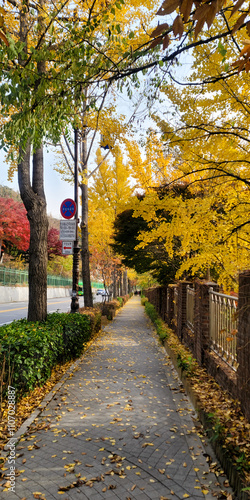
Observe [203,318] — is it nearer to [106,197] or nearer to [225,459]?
[225,459]

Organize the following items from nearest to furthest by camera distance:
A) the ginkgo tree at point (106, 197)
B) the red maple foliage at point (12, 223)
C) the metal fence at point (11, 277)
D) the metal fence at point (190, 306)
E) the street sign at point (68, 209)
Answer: the metal fence at point (190, 306) → the street sign at point (68, 209) → the ginkgo tree at point (106, 197) → the red maple foliage at point (12, 223) → the metal fence at point (11, 277)

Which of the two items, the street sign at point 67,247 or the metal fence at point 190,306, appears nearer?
the metal fence at point 190,306

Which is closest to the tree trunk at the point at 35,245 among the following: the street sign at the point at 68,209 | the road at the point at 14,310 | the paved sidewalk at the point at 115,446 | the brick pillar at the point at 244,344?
the road at the point at 14,310

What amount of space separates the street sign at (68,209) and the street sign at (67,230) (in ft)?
1.08

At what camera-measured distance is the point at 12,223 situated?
2995 centimetres

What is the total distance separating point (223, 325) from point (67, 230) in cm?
609

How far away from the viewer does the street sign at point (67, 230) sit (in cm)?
1062

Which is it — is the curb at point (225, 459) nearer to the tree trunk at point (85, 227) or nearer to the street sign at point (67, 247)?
the street sign at point (67, 247)

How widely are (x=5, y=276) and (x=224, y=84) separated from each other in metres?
30.6

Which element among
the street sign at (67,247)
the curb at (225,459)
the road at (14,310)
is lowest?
the road at (14,310)

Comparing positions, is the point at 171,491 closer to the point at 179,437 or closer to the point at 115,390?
the point at 179,437

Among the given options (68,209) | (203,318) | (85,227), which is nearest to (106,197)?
(85,227)

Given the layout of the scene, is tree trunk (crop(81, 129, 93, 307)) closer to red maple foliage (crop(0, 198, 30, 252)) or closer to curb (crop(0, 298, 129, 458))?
curb (crop(0, 298, 129, 458))

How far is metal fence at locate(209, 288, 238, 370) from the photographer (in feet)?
16.7
